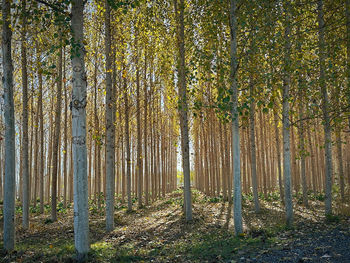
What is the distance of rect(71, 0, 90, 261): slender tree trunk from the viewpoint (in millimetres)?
4961

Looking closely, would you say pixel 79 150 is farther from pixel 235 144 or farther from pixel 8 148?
pixel 235 144

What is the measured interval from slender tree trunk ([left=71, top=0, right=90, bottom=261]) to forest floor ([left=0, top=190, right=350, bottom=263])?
406 millimetres

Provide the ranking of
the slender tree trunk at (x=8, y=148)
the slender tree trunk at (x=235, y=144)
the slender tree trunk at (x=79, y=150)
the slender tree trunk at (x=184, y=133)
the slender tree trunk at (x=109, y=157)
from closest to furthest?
the slender tree trunk at (x=79, y=150), the slender tree trunk at (x=8, y=148), the slender tree trunk at (x=235, y=144), the slender tree trunk at (x=109, y=157), the slender tree trunk at (x=184, y=133)

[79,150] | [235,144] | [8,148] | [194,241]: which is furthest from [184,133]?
[8,148]

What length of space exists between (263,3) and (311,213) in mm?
7262

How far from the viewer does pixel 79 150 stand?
503 cm

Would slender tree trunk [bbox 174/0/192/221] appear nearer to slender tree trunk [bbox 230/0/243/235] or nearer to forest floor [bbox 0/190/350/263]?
forest floor [bbox 0/190/350/263]

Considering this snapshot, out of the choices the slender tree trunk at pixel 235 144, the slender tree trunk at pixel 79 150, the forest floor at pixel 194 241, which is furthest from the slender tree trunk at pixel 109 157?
the slender tree trunk at pixel 235 144

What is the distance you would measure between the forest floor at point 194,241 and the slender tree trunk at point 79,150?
1.33 ft

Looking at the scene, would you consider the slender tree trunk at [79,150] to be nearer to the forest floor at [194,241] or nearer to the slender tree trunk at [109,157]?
the forest floor at [194,241]

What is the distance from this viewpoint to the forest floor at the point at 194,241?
5.04m

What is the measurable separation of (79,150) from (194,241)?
3707 millimetres

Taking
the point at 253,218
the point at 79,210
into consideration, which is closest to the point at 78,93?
the point at 79,210

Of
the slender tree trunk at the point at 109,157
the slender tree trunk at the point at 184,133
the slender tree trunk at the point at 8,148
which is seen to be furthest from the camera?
the slender tree trunk at the point at 184,133
